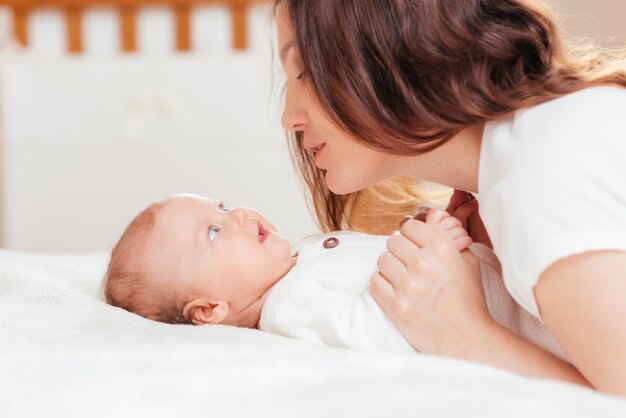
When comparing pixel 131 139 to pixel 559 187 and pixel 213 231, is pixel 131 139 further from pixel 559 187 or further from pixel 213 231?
pixel 559 187

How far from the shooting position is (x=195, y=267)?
1114 mm

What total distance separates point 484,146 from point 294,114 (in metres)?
0.28

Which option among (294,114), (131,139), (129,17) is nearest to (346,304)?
(294,114)

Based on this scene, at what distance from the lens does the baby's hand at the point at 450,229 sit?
1022 mm

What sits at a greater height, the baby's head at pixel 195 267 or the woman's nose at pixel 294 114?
the woman's nose at pixel 294 114

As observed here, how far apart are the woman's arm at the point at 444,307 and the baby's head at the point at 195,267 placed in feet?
0.68

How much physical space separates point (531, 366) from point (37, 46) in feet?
8.66

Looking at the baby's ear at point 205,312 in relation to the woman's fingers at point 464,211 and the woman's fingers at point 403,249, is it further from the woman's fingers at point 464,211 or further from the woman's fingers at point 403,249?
the woman's fingers at point 464,211

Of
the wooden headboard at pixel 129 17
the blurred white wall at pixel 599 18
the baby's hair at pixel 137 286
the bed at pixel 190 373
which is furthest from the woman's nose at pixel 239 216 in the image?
the wooden headboard at pixel 129 17

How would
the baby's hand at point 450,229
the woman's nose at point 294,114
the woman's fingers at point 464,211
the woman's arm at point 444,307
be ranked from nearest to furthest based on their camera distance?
the woman's arm at point 444,307 < the baby's hand at point 450,229 < the woman's nose at point 294,114 < the woman's fingers at point 464,211

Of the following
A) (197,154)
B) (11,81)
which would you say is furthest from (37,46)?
(197,154)

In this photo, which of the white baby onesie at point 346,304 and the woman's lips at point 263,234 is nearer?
the white baby onesie at point 346,304

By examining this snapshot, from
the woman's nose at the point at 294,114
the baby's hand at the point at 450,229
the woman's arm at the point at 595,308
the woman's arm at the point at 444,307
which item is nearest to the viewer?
the woman's arm at the point at 595,308

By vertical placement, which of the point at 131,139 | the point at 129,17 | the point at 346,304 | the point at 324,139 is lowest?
the point at 131,139
